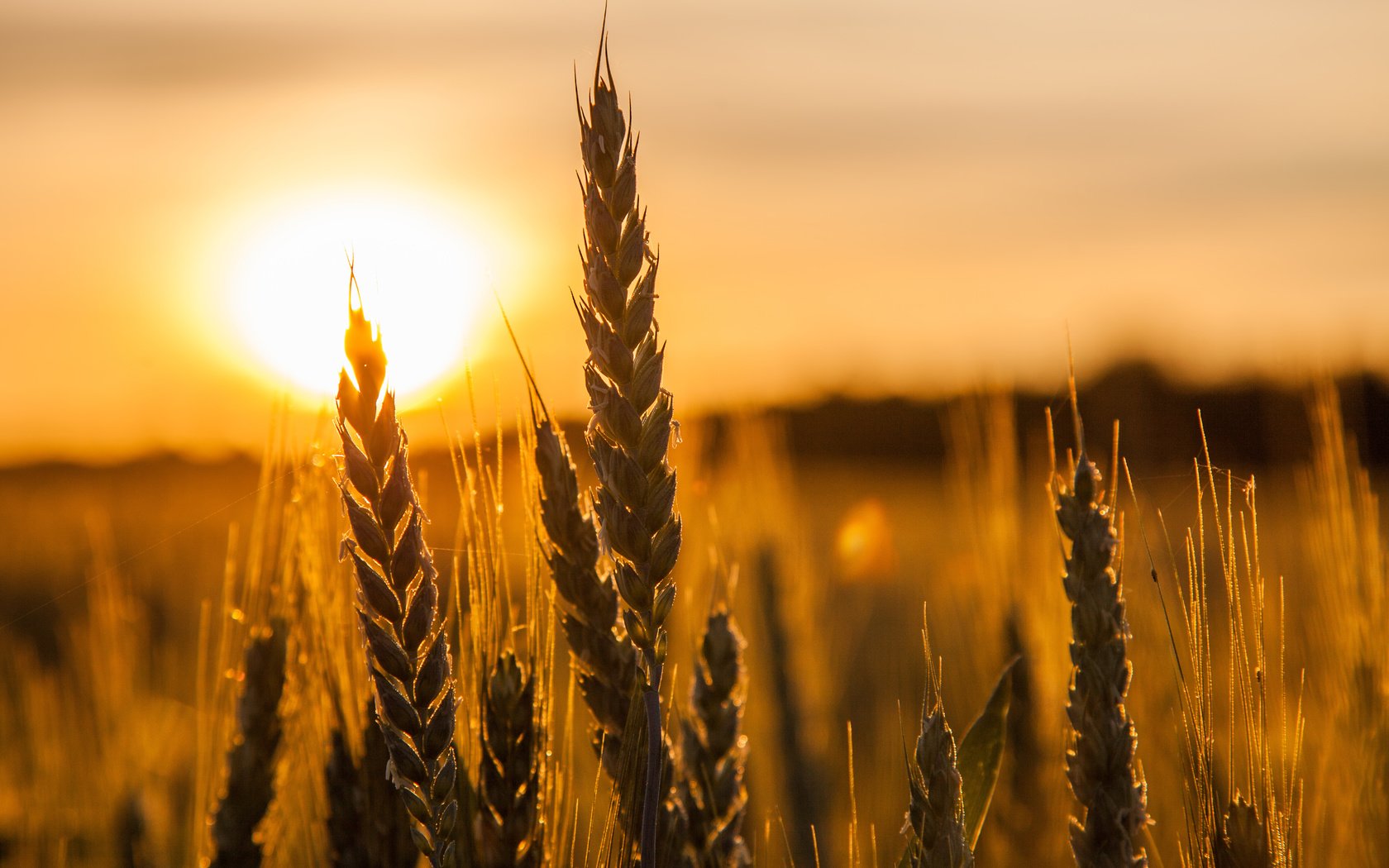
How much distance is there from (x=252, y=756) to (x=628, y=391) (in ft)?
4.02

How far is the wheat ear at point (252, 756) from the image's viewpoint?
5.86ft

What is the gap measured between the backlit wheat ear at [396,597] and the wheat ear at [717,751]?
507 millimetres

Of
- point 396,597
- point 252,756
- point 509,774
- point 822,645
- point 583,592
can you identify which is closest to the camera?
point 396,597

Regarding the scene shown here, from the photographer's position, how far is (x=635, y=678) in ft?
4.08

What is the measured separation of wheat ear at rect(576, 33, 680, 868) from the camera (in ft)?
3.40

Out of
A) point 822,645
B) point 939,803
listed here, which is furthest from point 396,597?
point 822,645

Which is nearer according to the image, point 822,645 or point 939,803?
point 939,803

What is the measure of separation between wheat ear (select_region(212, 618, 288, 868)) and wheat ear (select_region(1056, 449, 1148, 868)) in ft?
4.47

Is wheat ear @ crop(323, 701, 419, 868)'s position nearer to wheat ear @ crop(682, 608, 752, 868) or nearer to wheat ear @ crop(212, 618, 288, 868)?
wheat ear @ crop(212, 618, 288, 868)

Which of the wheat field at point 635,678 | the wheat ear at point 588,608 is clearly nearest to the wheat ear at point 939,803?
the wheat field at point 635,678

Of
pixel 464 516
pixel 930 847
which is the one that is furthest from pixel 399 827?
pixel 930 847

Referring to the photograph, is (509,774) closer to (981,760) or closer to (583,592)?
(583,592)

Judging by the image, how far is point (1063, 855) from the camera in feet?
8.79

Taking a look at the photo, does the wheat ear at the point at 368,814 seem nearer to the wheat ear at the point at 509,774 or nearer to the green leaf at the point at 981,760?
the wheat ear at the point at 509,774
